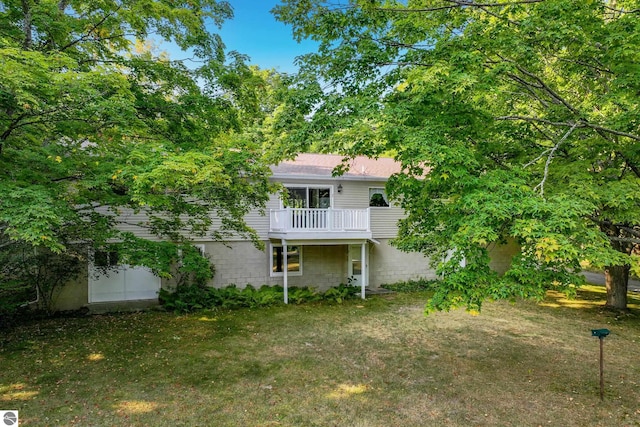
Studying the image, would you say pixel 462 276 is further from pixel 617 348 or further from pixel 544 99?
pixel 617 348

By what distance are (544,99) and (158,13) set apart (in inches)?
354

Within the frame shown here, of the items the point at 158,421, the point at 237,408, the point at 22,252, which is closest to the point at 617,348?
the point at 237,408

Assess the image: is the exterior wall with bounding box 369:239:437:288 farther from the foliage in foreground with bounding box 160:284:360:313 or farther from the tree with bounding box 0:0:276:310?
the tree with bounding box 0:0:276:310

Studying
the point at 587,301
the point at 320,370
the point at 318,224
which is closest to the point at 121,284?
the point at 318,224

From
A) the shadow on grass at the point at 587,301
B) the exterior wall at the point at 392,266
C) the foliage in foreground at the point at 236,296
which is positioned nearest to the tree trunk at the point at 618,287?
the shadow on grass at the point at 587,301

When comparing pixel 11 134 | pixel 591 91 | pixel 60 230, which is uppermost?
pixel 591 91

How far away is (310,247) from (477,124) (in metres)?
8.70

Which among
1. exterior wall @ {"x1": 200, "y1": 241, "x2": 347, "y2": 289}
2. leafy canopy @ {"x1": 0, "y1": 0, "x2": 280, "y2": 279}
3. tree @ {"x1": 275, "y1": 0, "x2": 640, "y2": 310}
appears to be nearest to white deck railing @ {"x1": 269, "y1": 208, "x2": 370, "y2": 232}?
exterior wall @ {"x1": 200, "y1": 241, "x2": 347, "y2": 289}

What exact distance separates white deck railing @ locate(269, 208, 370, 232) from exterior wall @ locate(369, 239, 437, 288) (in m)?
2.14

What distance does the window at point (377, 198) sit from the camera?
14.2m

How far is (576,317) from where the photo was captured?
10.4 m

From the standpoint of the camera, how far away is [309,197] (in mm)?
13484

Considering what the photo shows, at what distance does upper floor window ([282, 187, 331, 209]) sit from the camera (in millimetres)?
13265

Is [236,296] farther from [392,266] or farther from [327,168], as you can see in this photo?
[392,266]
